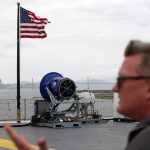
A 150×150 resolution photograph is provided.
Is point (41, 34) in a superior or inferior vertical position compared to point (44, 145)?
superior

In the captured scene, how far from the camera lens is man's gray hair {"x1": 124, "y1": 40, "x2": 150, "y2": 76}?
6.72 ft

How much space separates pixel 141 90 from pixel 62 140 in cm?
1348

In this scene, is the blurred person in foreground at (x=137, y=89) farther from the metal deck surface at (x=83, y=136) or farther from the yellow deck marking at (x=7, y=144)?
the metal deck surface at (x=83, y=136)

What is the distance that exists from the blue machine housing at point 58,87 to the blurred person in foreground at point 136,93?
18.2 meters

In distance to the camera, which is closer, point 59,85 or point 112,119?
point 59,85

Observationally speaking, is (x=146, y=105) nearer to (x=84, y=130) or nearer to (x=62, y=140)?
(x=62, y=140)

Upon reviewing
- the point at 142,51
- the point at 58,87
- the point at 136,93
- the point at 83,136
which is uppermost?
the point at 142,51

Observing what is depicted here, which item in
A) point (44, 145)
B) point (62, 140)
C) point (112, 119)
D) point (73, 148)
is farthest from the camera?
point (112, 119)

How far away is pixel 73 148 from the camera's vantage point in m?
13.5

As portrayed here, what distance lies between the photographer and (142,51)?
81.6 inches

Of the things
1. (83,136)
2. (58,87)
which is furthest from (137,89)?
(58,87)

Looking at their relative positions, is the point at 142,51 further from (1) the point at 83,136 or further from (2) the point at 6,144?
(1) the point at 83,136

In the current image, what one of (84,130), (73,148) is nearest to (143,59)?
(73,148)

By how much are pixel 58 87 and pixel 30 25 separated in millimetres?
3179
